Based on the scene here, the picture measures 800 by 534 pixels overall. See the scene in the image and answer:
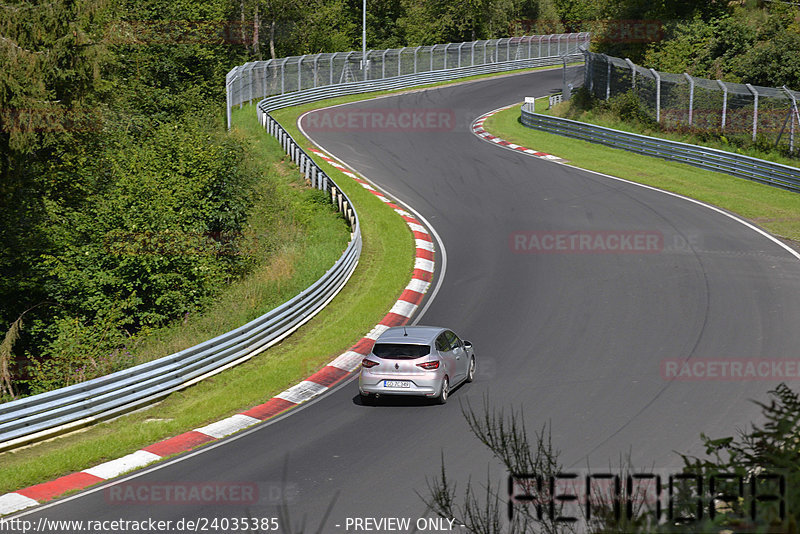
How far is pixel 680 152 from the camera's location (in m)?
37.5

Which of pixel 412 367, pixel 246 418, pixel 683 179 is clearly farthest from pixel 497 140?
pixel 246 418

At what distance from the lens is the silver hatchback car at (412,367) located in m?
16.3

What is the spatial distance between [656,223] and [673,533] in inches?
1038

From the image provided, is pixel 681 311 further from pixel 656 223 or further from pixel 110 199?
pixel 110 199

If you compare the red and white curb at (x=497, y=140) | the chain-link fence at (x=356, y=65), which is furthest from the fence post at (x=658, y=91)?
the chain-link fence at (x=356, y=65)

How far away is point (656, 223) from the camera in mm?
29031

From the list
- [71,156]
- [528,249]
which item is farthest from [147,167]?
[528,249]

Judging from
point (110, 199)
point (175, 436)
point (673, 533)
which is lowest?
point (175, 436)

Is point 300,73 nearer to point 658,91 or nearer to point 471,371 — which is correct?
point 658,91

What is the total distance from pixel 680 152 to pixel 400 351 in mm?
24985

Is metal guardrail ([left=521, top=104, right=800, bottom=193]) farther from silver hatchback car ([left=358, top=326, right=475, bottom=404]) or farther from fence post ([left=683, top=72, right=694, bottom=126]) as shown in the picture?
silver hatchback car ([left=358, top=326, right=475, bottom=404])

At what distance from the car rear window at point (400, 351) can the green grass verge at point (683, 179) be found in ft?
52.3

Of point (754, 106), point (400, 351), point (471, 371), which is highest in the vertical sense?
point (754, 106)

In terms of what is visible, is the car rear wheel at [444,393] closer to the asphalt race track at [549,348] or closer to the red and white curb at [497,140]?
the asphalt race track at [549,348]
